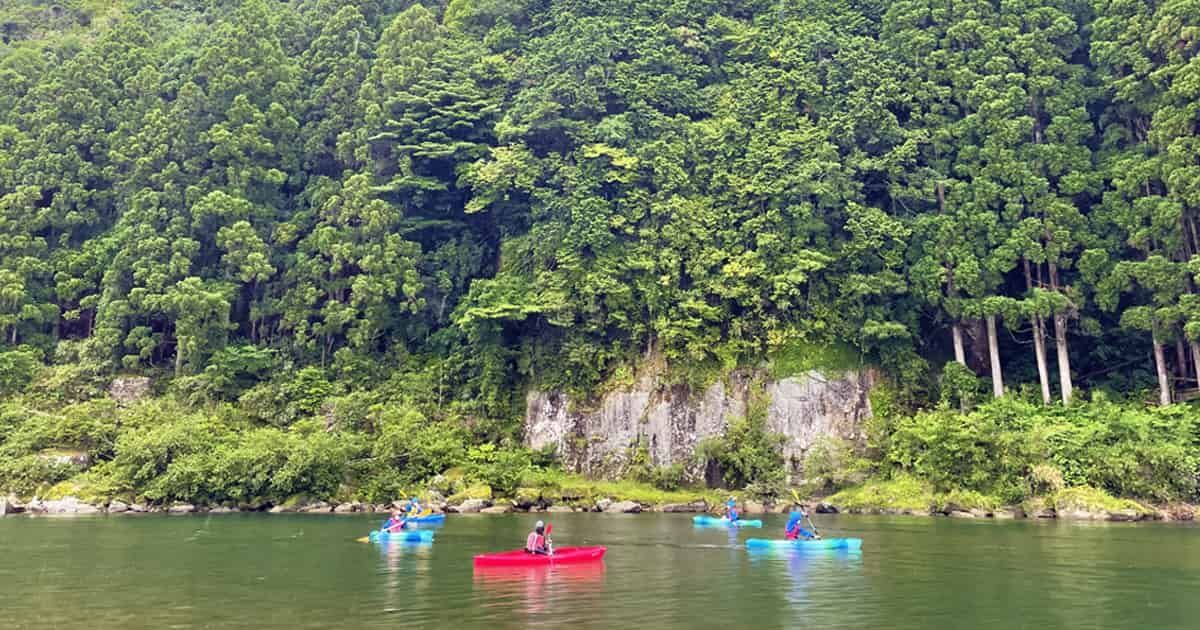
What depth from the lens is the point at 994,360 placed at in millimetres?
34531

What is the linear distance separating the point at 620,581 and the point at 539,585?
4.99 feet

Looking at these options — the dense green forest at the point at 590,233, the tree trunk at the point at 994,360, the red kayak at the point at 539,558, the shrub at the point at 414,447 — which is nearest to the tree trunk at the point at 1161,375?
the dense green forest at the point at 590,233

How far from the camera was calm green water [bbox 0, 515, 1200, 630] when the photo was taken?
12422 millimetres

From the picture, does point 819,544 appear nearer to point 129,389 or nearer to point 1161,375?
point 1161,375

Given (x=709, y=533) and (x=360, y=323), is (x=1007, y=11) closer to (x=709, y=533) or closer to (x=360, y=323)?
(x=709, y=533)

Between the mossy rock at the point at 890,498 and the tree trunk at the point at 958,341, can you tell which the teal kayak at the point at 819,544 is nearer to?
the mossy rock at the point at 890,498

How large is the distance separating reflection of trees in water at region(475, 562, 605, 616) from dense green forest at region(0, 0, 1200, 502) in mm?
17121

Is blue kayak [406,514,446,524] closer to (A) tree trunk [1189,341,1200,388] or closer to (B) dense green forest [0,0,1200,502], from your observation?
(B) dense green forest [0,0,1200,502]

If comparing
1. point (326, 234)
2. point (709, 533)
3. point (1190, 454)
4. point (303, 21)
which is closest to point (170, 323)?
point (326, 234)

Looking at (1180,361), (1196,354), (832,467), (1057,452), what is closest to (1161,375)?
(1196,354)

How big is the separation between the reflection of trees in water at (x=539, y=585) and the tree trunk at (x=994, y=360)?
22434 mm

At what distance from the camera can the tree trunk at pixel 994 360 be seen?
112ft

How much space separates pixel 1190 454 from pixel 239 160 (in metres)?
44.0

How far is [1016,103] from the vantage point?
36.4m
